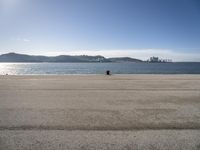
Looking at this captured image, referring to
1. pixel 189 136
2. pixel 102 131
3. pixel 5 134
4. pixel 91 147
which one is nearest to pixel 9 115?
pixel 5 134

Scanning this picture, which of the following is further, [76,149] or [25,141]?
[25,141]

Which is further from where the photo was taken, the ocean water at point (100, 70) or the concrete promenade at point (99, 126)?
the ocean water at point (100, 70)

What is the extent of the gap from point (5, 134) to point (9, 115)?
215cm

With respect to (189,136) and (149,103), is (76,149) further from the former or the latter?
(149,103)

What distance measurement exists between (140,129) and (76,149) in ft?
7.16

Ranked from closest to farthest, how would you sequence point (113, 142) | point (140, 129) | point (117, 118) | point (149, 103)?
point (113, 142) → point (140, 129) → point (117, 118) → point (149, 103)

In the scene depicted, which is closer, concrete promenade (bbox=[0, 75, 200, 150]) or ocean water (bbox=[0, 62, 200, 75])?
concrete promenade (bbox=[0, 75, 200, 150])

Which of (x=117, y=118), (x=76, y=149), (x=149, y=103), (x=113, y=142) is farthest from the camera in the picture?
(x=149, y=103)

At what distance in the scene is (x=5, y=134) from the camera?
6512 millimetres

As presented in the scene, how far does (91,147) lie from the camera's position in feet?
18.6

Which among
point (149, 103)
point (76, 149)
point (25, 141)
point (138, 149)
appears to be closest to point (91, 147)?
point (76, 149)

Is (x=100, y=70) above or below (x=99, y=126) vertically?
below

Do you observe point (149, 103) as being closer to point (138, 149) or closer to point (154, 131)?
point (154, 131)

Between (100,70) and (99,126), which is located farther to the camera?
(100,70)
